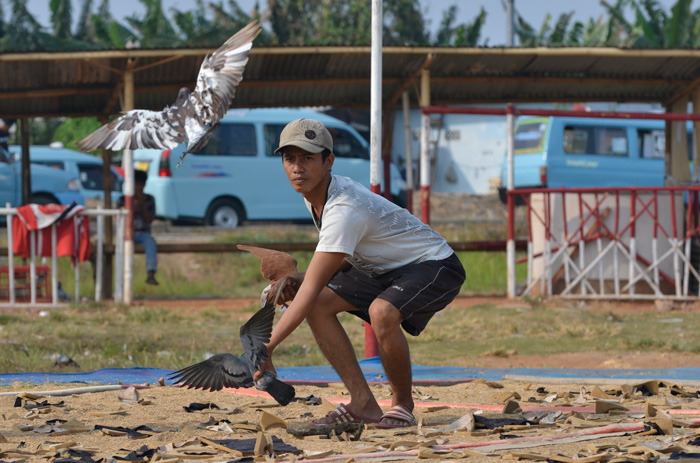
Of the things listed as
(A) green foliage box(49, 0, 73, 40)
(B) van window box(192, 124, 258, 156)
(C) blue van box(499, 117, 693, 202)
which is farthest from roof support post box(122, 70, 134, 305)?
(A) green foliage box(49, 0, 73, 40)

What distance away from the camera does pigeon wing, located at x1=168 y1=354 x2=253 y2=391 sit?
371 cm

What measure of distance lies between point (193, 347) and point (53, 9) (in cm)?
1814

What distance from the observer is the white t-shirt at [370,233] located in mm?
3793

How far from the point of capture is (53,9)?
76.3 feet

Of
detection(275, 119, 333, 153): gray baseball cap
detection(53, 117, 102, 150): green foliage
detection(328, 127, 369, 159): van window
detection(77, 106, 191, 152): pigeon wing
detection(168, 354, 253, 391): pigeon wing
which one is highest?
detection(53, 117, 102, 150): green foliage

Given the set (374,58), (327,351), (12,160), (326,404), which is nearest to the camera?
(327,351)

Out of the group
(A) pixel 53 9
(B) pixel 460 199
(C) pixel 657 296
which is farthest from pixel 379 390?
(A) pixel 53 9

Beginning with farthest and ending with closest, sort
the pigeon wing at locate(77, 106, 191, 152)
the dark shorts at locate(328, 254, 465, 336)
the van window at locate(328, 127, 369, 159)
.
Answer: the van window at locate(328, 127, 369, 159)
the pigeon wing at locate(77, 106, 191, 152)
the dark shorts at locate(328, 254, 465, 336)

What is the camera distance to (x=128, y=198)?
1037 centimetres

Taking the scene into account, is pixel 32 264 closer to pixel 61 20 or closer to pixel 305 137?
pixel 305 137

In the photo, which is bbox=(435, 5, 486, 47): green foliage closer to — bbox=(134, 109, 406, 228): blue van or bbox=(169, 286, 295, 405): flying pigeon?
bbox=(134, 109, 406, 228): blue van

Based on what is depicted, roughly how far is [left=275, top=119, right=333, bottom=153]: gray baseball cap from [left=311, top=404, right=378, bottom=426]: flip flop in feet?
3.85

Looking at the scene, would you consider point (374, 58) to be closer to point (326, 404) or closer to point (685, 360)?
point (326, 404)

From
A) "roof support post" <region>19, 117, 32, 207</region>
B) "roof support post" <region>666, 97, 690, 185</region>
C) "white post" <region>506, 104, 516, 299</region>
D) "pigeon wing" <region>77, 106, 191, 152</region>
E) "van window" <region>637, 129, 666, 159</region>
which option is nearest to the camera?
"pigeon wing" <region>77, 106, 191, 152</region>
